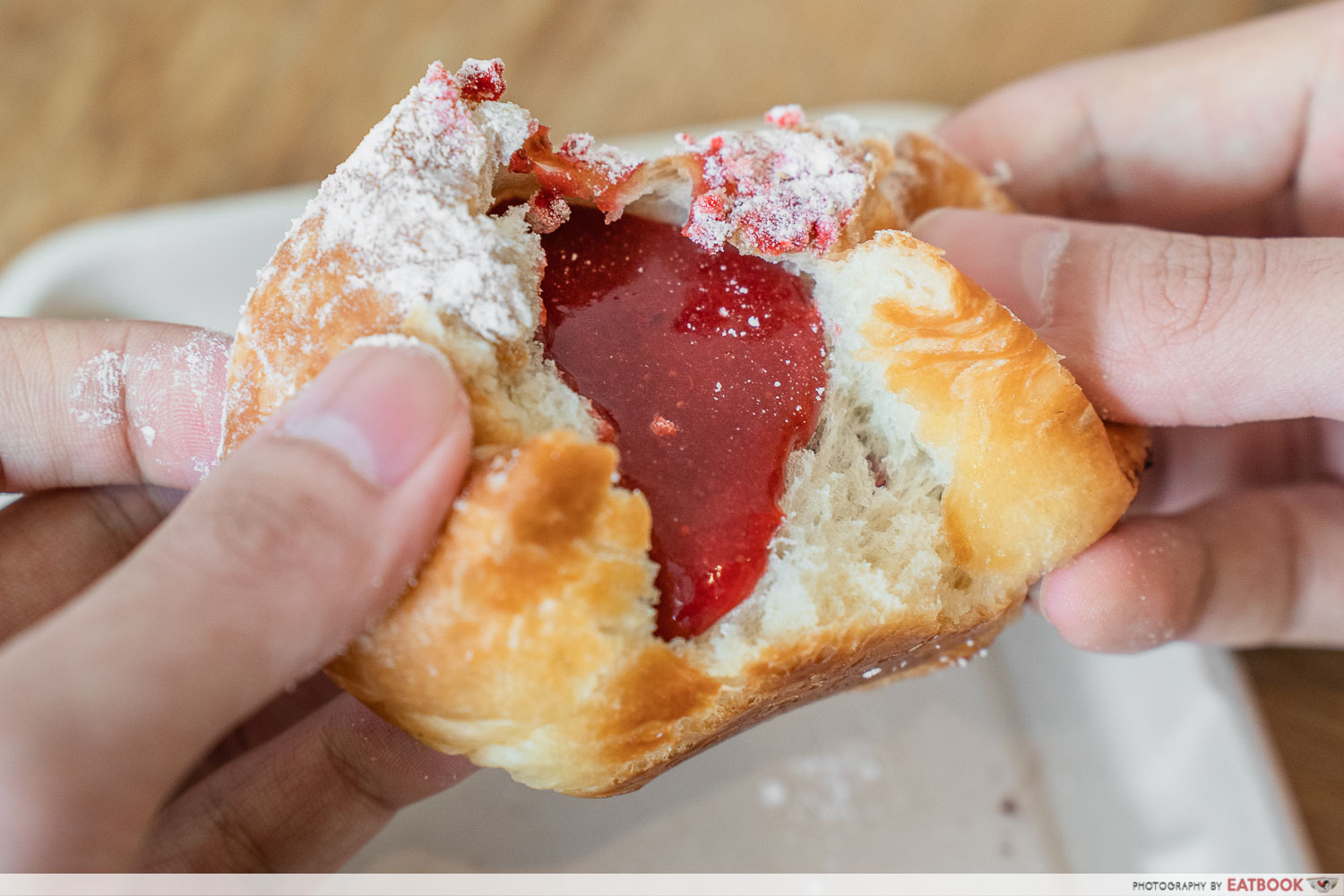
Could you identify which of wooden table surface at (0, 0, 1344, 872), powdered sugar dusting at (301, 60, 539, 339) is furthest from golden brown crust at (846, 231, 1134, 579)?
wooden table surface at (0, 0, 1344, 872)

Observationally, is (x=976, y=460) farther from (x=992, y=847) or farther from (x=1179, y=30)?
(x=1179, y=30)

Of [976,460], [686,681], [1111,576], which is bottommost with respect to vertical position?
[1111,576]

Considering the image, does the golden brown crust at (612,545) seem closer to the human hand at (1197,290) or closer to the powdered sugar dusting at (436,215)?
the powdered sugar dusting at (436,215)

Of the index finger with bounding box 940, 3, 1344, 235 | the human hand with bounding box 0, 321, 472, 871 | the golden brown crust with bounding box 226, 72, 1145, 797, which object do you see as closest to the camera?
the human hand with bounding box 0, 321, 472, 871

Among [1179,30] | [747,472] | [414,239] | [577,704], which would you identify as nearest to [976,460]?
[747,472]

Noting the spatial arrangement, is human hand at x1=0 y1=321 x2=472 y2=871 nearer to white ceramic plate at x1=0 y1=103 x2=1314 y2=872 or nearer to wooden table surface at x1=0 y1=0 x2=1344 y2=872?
white ceramic plate at x1=0 y1=103 x2=1314 y2=872
